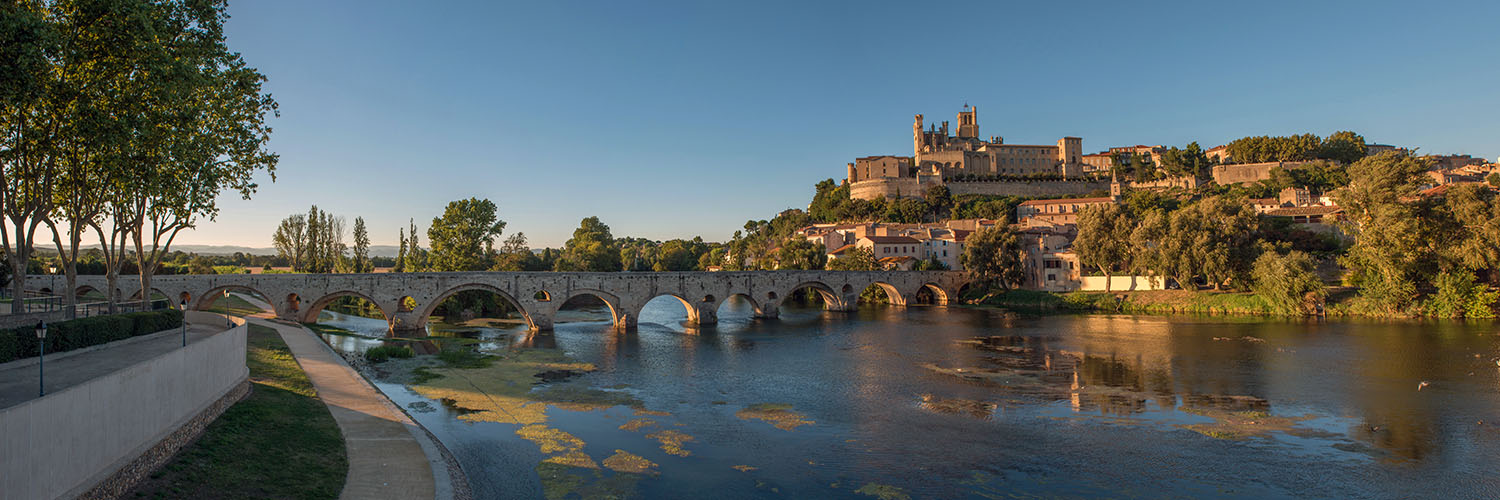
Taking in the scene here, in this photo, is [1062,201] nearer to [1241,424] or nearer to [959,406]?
[1241,424]

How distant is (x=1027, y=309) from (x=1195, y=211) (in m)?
13.6

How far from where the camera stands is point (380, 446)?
1380 cm

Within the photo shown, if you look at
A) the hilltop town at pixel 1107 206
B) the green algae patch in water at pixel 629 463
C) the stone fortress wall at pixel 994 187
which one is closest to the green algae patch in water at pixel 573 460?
the green algae patch in water at pixel 629 463

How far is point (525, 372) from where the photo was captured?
26.7m

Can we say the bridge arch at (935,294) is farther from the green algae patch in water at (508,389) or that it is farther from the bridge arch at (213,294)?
the bridge arch at (213,294)

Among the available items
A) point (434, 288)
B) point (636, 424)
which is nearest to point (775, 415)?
point (636, 424)

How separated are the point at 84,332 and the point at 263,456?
671cm

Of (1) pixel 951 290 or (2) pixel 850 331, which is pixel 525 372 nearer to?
(2) pixel 850 331

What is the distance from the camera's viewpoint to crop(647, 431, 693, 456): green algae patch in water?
632 inches

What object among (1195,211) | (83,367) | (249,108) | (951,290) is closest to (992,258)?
(951,290)

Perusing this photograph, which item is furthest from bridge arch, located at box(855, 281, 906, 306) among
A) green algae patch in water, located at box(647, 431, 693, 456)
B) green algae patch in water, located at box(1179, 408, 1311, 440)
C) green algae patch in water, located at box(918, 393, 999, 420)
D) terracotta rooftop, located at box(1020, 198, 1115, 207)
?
green algae patch in water, located at box(647, 431, 693, 456)

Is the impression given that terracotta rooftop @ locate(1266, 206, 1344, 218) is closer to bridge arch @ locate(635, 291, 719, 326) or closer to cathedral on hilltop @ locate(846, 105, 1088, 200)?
cathedral on hilltop @ locate(846, 105, 1088, 200)

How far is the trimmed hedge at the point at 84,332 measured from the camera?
Result: 12.6 m

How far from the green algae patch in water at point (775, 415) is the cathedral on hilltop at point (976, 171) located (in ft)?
280
